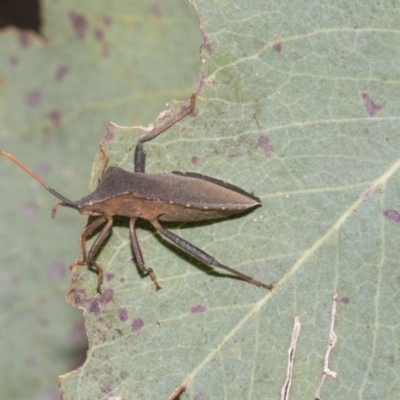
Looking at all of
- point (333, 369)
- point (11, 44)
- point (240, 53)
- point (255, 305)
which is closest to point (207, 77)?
point (240, 53)

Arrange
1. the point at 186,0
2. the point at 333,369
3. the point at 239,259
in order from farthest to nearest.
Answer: the point at 186,0 → the point at 239,259 → the point at 333,369

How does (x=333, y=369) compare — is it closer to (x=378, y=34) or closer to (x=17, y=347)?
(x=378, y=34)

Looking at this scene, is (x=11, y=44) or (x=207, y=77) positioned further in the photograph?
(x=11, y=44)

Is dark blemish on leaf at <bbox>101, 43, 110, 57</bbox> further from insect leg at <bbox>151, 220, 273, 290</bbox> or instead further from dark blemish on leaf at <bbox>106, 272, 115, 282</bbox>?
dark blemish on leaf at <bbox>106, 272, 115, 282</bbox>

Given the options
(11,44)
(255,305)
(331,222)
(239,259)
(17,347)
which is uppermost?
(11,44)

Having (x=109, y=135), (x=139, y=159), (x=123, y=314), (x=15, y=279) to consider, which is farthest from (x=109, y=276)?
(x=15, y=279)

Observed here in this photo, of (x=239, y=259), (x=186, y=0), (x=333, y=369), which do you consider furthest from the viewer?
(x=186, y=0)

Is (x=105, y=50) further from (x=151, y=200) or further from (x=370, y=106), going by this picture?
(x=370, y=106)
